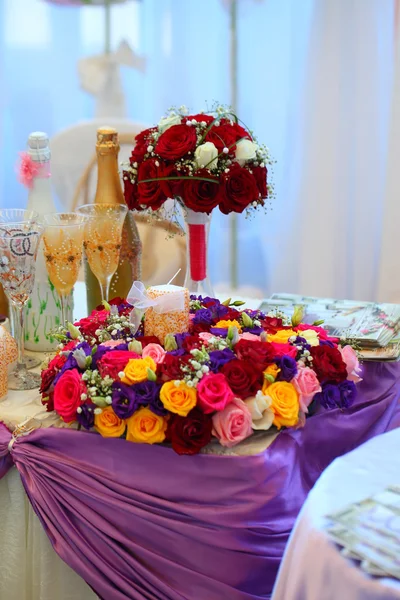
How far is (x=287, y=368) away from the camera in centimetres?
113

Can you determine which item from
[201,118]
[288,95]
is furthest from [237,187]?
[288,95]

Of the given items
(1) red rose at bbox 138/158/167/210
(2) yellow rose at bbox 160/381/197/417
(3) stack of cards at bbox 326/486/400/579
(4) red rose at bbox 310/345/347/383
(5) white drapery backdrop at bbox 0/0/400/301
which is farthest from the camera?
(5) white drapery backdrop at bbox 0/0/400/301

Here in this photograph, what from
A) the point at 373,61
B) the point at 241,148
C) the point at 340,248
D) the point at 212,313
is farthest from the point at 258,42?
the point at 212,313

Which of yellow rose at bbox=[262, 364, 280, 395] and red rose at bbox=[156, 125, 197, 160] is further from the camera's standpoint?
red rose at bbox=[156, 125, 197, 160]

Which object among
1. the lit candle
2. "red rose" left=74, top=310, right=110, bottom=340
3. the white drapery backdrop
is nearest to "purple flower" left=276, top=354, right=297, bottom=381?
the lit candle

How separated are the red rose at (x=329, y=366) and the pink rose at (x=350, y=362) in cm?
2

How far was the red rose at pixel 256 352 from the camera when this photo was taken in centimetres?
113

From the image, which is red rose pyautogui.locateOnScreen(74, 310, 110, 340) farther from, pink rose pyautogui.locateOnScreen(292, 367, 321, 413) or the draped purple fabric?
pink rose pyautogui.locateOnScreen(292, 367, 321, 413)

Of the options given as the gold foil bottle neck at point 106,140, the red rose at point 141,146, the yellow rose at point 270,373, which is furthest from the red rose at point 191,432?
the gold foil bottle neck at point 106,140

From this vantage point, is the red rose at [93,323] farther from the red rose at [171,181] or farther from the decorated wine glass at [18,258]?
the red rose at [171,181]

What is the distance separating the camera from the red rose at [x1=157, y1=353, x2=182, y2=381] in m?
1.10

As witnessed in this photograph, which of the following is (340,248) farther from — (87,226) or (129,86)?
(87,226)

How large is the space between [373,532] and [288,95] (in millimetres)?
2613

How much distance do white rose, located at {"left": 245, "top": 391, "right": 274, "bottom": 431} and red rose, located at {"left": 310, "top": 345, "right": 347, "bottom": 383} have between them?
0.12 meters
